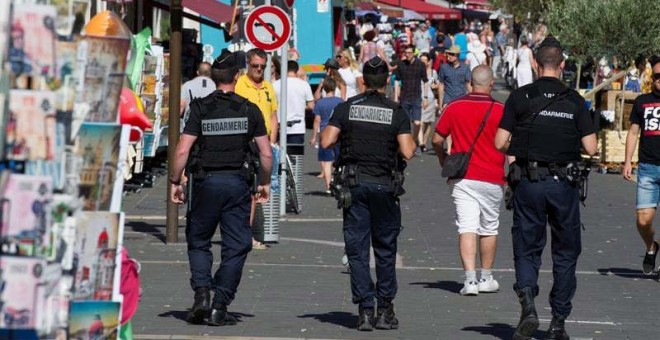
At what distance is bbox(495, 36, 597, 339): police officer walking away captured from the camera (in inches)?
378

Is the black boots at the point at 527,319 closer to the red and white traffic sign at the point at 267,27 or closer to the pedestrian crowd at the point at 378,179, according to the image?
the pedestrian crowd at the point at 378,179

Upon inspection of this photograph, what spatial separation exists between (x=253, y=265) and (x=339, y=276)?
972 mm

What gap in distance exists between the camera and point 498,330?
33.5 ft

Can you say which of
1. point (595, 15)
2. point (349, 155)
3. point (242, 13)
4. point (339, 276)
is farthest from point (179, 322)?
point (595, 15)

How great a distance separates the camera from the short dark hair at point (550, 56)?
961cm

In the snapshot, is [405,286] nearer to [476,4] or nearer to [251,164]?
[251,164]

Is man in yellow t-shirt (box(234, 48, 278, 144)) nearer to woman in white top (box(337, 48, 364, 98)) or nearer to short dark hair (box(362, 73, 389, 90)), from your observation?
short dark hair (box(362, 73, 389, 90))

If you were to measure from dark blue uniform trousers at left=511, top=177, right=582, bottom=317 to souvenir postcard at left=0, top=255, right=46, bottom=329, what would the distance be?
14.8 feet

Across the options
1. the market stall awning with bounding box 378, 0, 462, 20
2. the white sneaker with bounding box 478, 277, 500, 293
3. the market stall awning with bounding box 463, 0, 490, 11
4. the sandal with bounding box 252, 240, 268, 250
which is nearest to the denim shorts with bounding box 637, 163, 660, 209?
the white sneaker with bounding box 478, 277, 500, 293

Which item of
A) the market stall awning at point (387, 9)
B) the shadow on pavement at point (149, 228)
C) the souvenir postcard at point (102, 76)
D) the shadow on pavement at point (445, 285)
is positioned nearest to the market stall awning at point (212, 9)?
the shadow on pavement at point (149, 228)

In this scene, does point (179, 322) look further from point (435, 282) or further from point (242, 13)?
point (242, 13)

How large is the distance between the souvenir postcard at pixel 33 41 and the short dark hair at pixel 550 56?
459cm

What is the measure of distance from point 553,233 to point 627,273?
391 centimetres

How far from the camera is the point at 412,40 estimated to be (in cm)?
5016
